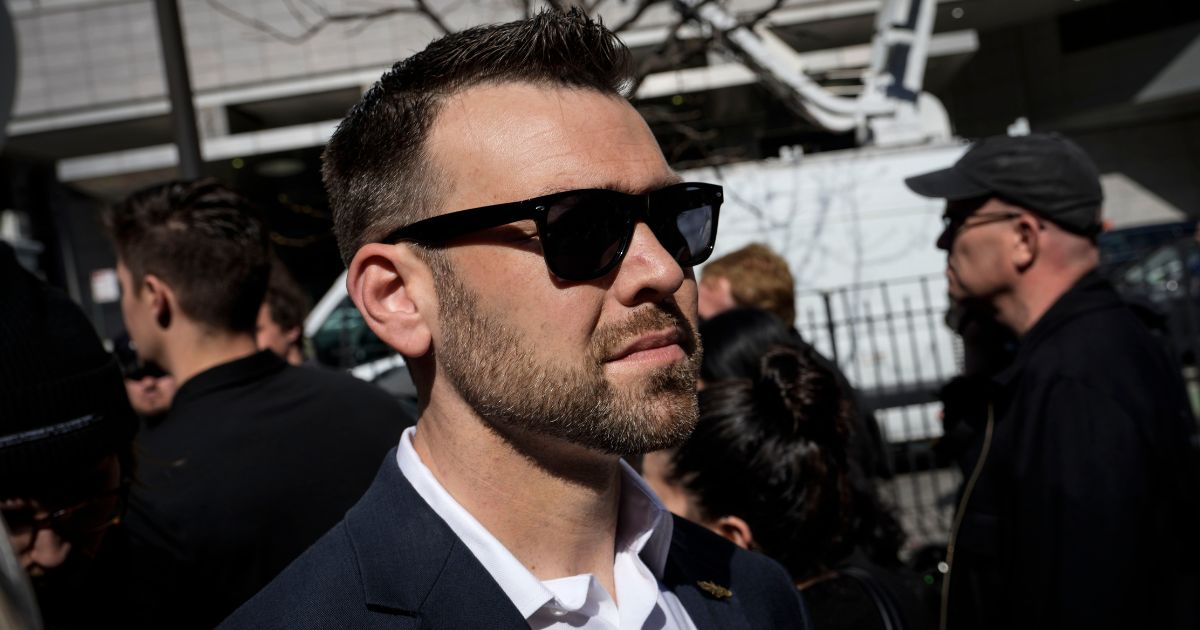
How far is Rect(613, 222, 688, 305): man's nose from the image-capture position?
1692mm

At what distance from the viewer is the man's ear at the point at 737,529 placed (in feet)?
8.35

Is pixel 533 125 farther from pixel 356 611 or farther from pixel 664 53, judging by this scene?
pixel 664 53

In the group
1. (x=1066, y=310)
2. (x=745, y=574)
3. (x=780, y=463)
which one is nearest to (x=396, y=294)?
(x=745, y=574)

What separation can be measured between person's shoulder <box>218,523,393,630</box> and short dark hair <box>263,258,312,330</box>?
3.47m

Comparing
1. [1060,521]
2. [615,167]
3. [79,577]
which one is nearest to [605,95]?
[615,167]

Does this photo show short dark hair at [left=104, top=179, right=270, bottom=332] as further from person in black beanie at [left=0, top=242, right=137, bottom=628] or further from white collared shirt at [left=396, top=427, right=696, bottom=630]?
white collared shirt at [left=396, top=427, right=696, bottom=630]

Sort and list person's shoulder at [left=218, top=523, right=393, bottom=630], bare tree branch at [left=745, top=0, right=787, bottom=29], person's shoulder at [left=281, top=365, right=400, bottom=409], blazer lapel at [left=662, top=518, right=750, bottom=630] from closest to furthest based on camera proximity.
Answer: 1. person's shoulder at [left=218, top=523, right=393, bottom=630]
2. blazer lapel at [left=662, top=518, right=750, bottom=630]
3. person's shoulder at [left=281, top=365, right=400, bottom=409]
4. bare tree branch at [left=745, top=0, right=787, bottom=29]

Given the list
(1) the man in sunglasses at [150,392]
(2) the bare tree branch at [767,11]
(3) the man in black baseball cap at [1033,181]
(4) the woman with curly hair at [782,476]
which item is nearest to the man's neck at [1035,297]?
(3) the man in black baseball cap at [1033,181]

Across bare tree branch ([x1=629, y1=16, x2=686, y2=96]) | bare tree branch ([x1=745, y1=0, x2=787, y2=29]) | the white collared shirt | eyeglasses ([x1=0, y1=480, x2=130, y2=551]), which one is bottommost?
the white collared shirt

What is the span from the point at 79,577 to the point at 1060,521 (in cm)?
237

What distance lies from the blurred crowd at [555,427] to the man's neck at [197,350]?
11 millimetres

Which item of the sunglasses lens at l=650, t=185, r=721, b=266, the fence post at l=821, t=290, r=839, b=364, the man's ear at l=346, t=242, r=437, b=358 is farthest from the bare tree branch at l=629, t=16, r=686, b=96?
the man's ear at l=346, t=242, r=437, b=358

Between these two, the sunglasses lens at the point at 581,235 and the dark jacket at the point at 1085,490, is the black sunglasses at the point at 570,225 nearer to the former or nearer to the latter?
the sunglasses lens at the point at 581,235

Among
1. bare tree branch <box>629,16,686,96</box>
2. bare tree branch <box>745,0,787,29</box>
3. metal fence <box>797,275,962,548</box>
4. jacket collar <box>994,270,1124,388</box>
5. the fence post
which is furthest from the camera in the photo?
metal fence <box>797,275,962,548</box>
